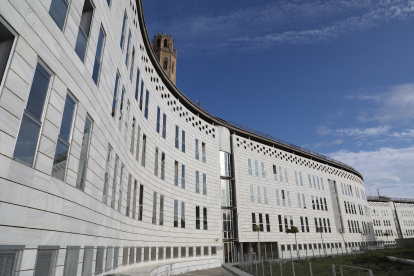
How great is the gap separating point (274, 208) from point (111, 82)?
39454mm

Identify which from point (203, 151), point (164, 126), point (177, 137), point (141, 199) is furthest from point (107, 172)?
point (203, 151)

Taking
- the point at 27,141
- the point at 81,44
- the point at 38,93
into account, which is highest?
the point at 81,44

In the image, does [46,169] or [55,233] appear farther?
[55,233]

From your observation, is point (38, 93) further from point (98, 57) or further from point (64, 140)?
point (98, 57)

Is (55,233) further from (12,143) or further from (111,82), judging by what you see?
(111,82)

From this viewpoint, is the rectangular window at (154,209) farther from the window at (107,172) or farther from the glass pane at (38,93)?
the glass pane at (38,93)

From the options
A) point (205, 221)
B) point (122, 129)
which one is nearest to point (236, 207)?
point (205, 221)

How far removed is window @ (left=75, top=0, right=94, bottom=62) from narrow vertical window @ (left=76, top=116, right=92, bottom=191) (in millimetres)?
2355

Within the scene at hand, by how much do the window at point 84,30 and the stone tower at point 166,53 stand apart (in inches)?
2821

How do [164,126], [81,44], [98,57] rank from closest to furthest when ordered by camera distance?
[81,44]
[98,57]
[164,126]

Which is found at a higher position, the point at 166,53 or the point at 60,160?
the point at 166,53

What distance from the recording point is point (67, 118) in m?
8.73

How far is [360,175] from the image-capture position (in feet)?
264

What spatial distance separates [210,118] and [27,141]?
35.9 m
